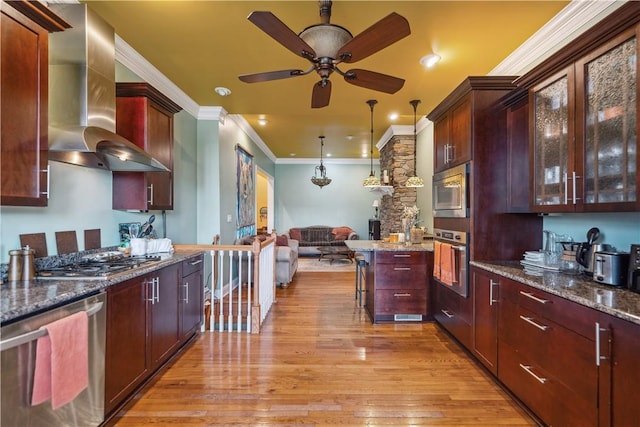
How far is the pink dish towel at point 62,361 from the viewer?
136cm

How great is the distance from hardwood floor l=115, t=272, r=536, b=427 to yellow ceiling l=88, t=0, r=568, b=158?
114 inches

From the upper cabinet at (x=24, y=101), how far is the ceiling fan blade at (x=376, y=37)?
5.56 ft

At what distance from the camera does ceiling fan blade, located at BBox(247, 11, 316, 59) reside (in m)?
1.63

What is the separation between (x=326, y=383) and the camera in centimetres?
237

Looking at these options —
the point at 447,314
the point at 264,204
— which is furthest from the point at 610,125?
the point at 264,204

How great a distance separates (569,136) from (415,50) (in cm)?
155

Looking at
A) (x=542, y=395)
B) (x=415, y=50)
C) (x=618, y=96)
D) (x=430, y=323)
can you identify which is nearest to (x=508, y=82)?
(x=415, y=50)

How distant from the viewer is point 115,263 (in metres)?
2.27

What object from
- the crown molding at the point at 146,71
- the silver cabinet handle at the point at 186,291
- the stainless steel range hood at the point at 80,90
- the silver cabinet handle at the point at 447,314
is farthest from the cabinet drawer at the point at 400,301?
the crown molding at the point at 146,71

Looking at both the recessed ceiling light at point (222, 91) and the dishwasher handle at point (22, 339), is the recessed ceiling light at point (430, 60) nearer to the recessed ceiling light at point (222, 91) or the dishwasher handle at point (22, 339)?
the recessed ceiling light at point (222, 91)

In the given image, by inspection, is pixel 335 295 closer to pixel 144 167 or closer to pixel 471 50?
pixel 144 167

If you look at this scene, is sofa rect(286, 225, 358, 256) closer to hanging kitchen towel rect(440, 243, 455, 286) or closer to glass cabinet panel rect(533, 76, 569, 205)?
hanging kitchen towel rect(440, 243, 455, 286)

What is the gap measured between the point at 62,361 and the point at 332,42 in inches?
93.7

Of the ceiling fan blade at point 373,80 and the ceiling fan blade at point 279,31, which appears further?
the ceiling fan blade at point 373,80
